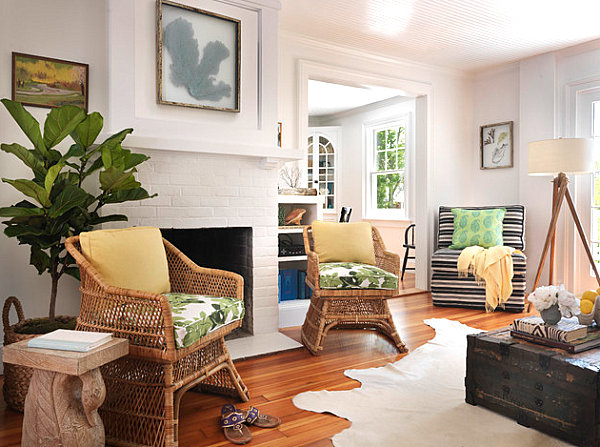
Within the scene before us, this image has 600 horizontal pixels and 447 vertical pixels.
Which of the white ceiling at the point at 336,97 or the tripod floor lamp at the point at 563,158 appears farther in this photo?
the white ceiling at the point at 336,97

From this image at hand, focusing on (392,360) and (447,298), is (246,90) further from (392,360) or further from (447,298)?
(447,298)

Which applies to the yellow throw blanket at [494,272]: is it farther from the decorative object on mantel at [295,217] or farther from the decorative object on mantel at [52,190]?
the decorative object on mantel at [52,190]

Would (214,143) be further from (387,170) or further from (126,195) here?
(387,170)

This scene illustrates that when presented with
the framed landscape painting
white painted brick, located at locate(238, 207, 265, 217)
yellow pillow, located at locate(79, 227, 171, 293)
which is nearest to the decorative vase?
yellow pillow, located at locate(79, 227, 171, 293)

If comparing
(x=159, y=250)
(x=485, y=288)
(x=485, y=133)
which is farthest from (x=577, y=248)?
(x=159, y=250)

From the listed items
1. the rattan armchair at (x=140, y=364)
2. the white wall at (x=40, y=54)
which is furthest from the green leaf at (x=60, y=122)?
the white wall at (x=40, y=54)

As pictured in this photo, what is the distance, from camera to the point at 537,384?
6.40 ft

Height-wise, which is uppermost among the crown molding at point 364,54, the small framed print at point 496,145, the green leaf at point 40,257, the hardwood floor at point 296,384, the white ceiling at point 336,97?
the white ceiling at point 336,97

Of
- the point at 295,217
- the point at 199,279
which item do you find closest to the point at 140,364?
the point at 199,279

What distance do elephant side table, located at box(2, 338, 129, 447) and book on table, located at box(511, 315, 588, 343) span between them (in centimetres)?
180

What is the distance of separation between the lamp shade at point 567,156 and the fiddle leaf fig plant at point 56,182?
3.43m

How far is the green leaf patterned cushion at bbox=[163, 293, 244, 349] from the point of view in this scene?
6.09ft

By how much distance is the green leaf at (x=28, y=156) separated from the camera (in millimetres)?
2135

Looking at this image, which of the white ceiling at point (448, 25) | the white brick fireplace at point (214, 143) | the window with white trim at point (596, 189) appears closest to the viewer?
the white brick fireplace at point (214, 143)
